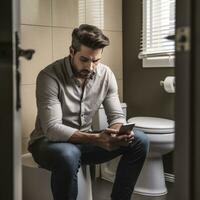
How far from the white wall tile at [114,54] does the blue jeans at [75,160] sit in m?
0.99

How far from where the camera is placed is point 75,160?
1445 mm

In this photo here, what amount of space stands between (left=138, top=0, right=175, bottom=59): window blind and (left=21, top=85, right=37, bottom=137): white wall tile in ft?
2.96

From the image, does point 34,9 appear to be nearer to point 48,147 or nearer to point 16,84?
point 48,147

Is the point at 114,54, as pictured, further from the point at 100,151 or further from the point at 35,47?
the point at 100,151

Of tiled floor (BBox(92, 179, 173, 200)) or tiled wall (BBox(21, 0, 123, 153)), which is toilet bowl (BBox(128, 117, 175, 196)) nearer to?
tiled floor (BBox(92, 179, 173, 200))

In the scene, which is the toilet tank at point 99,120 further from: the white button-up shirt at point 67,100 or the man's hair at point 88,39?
the man's hair at point 88,39

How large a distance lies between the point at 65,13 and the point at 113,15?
472 mm

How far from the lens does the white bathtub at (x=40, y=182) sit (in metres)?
1.61

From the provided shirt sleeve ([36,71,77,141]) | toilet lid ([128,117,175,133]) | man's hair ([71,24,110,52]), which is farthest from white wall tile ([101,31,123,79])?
shirt sleeve ([36,71,77,141])

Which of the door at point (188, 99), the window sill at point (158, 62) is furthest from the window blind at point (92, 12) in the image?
the door at point (188, 99)

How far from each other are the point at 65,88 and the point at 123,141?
1.29 feet

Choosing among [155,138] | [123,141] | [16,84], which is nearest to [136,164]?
[123,141]

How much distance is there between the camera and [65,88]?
5.44 feet
